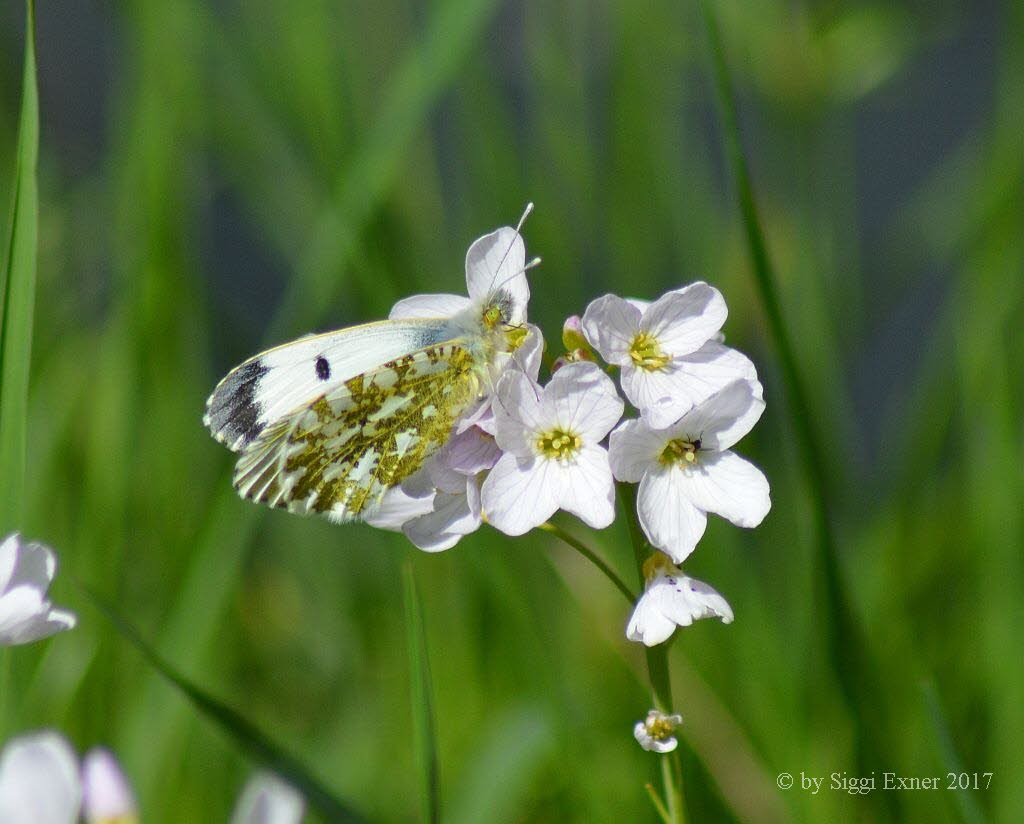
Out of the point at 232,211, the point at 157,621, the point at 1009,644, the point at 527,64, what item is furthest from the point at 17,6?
the point at 1009,644

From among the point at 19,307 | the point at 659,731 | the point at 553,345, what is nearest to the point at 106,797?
the point at 659,731

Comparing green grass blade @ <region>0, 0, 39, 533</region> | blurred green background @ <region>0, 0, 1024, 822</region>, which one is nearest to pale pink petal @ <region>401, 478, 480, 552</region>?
Result: green grass blade @ <region>0, 0, 39, 533</region>

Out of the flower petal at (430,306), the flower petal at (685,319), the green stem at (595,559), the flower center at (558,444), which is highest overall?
the flower petal at (430,306)

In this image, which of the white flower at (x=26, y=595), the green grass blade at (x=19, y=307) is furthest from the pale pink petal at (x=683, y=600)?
the green grass blade at (x=19, y=307)

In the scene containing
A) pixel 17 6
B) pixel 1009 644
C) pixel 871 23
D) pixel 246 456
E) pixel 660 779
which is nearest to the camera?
pixel 246 456

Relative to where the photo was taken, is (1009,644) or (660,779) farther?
(1009,644)

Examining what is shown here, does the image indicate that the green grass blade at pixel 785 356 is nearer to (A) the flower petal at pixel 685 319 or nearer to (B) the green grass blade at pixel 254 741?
(A) the flower petal at pixel 685 319

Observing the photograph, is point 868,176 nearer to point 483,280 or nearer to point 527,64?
point 527,64
